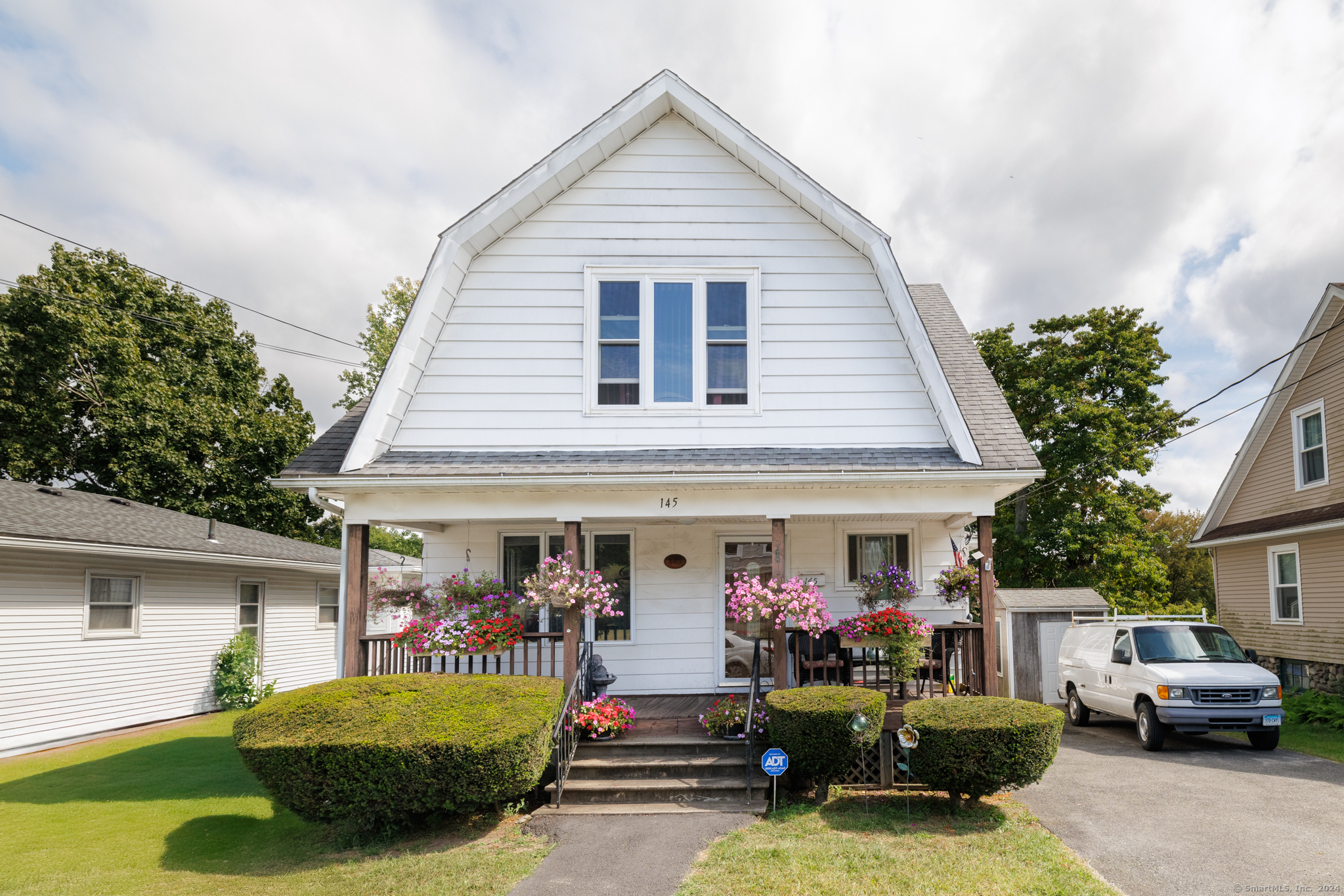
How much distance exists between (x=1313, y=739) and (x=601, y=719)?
1085cm

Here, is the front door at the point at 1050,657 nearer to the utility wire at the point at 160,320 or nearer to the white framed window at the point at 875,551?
the white framed window at the point at 875,551

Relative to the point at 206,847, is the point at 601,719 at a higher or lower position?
higher

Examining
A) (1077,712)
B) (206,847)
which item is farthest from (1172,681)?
(206,847)

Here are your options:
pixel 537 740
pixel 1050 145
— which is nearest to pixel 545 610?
pixel 537 740

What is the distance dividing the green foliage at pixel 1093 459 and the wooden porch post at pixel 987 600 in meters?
17.6

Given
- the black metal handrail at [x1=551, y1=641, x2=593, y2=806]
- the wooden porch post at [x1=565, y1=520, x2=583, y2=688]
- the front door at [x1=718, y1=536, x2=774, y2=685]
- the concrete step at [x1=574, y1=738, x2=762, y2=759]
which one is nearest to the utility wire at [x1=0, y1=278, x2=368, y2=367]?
the wooden porch post at [x1=565, y1=520, x2=583, y2=688]

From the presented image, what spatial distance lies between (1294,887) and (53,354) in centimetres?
Answer: 2839

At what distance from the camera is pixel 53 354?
21.9 m

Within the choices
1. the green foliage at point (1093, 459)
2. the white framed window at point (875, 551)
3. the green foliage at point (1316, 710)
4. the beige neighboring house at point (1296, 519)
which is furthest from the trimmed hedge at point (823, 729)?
the green foliage at point (1093, 459)

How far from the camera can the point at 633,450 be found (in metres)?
9.01

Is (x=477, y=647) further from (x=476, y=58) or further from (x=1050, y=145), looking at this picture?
(x=1050, y=145)

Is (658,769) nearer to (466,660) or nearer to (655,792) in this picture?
(655,792)

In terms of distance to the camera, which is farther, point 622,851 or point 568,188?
point 568,188

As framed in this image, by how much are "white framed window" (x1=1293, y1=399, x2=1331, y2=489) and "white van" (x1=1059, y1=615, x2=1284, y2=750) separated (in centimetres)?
456
